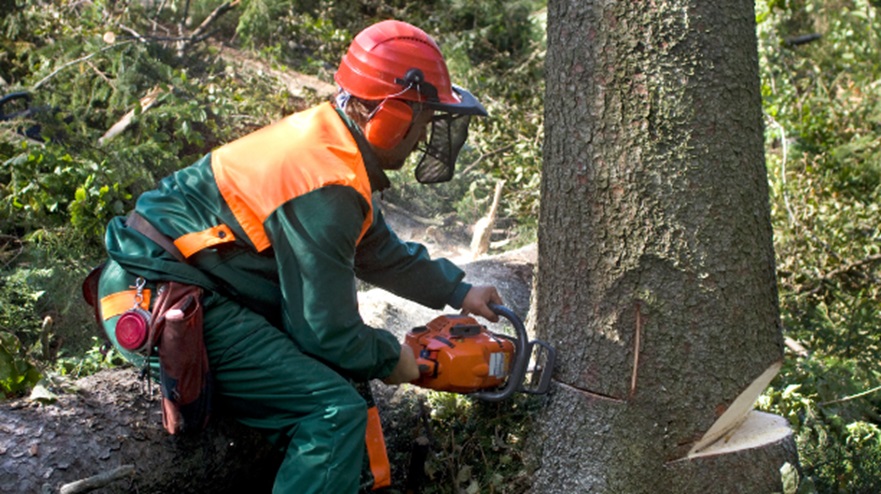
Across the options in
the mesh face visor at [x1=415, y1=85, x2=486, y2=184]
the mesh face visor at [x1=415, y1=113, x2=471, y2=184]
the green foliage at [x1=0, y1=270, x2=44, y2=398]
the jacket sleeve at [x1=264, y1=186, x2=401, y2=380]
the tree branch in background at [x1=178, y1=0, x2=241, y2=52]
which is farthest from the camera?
the tree branch in background at [x1=178, y1=0, x2=241, y2=52]

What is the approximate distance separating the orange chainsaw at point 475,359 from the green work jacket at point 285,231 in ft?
0.68

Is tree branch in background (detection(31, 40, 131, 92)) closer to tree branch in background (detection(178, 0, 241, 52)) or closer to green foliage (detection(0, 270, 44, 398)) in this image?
tree branch in background (detection(178, 0, 241, 52))

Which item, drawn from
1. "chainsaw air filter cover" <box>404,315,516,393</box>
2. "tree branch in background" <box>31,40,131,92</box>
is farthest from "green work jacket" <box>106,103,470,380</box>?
"tree branch in background" <box>31,40,131,92</box>

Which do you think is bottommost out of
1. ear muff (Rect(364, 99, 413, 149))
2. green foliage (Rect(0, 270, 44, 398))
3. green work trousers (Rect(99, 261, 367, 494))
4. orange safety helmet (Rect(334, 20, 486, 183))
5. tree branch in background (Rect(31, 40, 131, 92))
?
green foliage (Rect(0, 270, 44, 398))

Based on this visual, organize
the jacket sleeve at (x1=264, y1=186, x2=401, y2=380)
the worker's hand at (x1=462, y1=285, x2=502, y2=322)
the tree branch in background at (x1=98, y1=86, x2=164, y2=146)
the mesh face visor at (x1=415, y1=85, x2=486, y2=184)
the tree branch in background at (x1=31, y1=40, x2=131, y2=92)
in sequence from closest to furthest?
the jacket sleeve at (x1=264, y1=186, x2=401, y2=380) → the mesh face visor at (x1=415, y1=85, x2=486, y2=184) → the worker's hand at (x1=462, y1=285, x2=502, y2=322) → the tree branch in background at (x1=31, y1=40, x2=131, y2=92) → the tree branch in background at (x1=98, y1=86, x2=164, y2=146)

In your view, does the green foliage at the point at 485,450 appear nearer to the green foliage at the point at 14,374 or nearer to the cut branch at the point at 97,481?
the cut branch at the point at 97,481

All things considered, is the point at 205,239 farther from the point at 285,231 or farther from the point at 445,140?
the point at 445,140

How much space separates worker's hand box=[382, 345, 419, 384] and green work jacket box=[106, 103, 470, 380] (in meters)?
0.06

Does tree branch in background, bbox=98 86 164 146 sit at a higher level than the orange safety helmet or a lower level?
lower

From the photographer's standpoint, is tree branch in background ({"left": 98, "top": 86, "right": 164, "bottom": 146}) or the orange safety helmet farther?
tree branch in background ({"left": 98, "top": 86, "right": 164, "bottom": 146})

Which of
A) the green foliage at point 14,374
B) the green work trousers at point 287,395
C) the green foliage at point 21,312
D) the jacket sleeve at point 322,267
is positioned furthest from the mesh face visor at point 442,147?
the green foliage at point 21,312

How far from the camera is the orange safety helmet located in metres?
2.61

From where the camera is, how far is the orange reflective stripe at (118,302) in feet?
8.43

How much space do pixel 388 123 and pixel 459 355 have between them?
0.79 m
